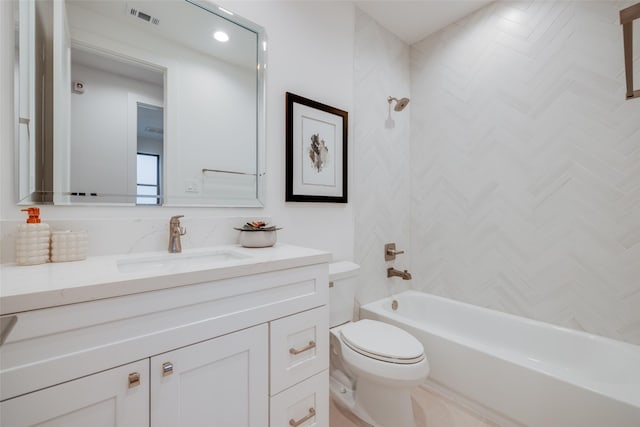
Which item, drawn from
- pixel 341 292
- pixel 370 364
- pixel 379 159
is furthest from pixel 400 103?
pixel 370 364

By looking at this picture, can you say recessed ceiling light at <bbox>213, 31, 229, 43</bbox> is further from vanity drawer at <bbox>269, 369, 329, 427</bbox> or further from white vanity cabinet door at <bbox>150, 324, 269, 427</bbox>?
vanity drawer at <bbox>269, 369, 329, 427</bbox>

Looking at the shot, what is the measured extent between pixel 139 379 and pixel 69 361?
16cm

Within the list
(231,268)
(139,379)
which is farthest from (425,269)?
(139,379)

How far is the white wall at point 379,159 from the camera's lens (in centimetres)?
200

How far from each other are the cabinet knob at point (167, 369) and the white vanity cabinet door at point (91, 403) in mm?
36

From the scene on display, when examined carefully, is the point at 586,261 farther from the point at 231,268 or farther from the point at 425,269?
the point at 231,268

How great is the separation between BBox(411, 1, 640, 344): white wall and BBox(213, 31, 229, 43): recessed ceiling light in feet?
5.46

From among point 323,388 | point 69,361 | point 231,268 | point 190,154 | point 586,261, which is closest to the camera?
point 69,361

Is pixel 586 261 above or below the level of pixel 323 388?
above

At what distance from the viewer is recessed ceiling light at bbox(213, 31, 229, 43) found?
1357mm

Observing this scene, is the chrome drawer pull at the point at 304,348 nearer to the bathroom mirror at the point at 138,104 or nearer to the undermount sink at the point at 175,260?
the undermount sink at the point at 175,260

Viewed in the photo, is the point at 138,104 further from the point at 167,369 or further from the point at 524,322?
the point at 524,322

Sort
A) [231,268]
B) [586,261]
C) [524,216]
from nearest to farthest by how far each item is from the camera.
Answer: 1. [231,268]
2. [586,261]
3. [524,216]

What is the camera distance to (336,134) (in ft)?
5.98
